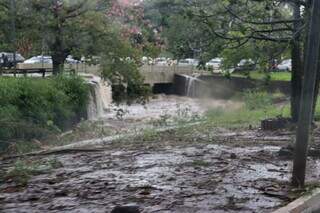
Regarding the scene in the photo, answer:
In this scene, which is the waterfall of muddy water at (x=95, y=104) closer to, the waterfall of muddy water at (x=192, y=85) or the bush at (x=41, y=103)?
the bush at (x=41, y=103)

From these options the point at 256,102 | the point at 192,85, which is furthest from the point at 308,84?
the point at 192,85

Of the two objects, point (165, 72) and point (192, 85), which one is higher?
point (165, 72)

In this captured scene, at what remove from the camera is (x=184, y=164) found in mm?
9867

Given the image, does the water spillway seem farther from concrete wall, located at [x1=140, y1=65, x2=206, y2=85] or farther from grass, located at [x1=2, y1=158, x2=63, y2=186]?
grass, located at [x1=2, y1=158, x2=63, y2=186]

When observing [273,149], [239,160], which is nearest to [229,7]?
[273,149]

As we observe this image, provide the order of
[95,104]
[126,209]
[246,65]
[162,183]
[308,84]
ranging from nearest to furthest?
[126,209], [308,84], [162,183], [246,65], [95,104]

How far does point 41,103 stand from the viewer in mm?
17125

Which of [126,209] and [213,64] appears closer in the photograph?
[126,209]

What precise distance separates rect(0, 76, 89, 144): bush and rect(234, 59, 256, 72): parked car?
513 cm

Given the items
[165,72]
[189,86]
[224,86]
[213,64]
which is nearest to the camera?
[213,64]

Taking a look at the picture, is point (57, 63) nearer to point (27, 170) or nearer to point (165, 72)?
point (27, 170)

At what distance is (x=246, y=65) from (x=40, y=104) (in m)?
5.94

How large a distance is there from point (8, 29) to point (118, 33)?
4101 millimetres

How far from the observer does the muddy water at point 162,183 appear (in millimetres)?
7027
